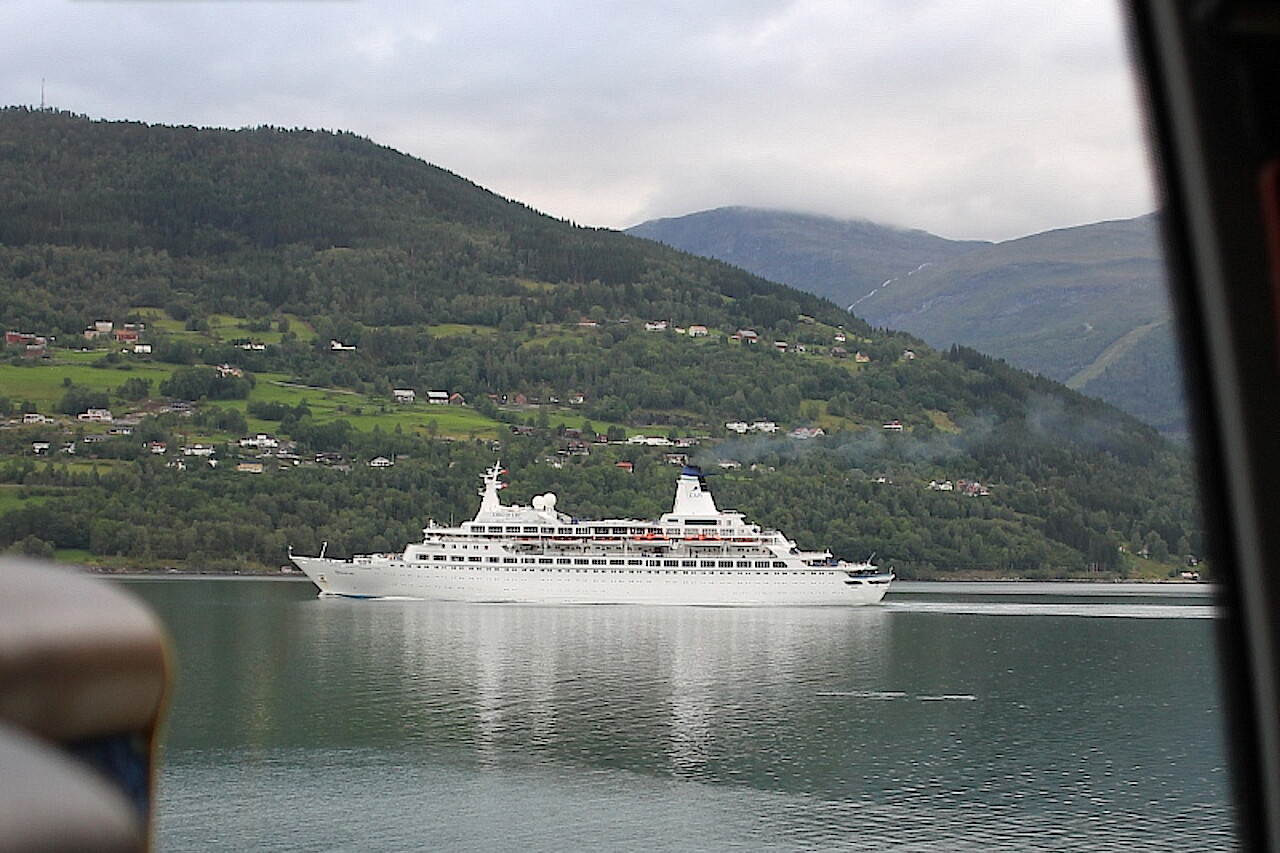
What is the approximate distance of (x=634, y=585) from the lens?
48.7m

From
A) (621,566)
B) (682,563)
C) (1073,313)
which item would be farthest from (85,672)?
(1073,313)

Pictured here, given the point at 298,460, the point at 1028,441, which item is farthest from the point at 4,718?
the point at 1028,441

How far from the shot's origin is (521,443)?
8062 centimetres

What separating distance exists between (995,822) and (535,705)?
405 inches

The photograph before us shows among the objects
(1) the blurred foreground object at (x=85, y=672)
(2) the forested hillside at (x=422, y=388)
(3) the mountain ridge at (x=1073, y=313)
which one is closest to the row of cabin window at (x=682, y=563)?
(2) the forested hillside at (x=422, y=388)

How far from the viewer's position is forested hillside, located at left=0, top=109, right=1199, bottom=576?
2803 inches

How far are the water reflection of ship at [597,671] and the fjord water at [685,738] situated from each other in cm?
11

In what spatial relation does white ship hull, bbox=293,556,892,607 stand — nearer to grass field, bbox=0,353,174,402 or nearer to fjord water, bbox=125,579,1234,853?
fjord water, bbox=125,579,1234,853

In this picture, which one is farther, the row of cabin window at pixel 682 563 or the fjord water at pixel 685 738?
the row of cabin window at pixel 682 563

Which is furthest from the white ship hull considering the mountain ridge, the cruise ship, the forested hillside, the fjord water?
the mountain ridge

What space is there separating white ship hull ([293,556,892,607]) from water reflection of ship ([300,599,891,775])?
887 millimetres

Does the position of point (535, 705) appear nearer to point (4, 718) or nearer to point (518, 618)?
point (518, 618)

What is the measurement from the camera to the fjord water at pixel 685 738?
56.3 ft

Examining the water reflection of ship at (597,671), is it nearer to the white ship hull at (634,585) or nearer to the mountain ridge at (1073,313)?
the white ship hull at (634,585)
